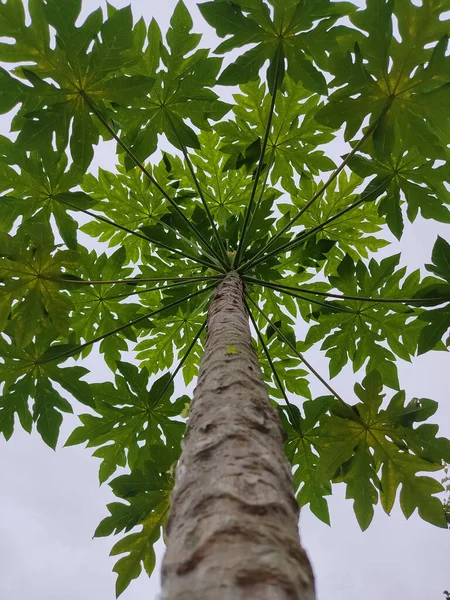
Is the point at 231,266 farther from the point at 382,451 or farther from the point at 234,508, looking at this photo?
the point at 234,508

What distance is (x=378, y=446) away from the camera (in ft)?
9.38

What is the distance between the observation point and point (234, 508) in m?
0.98

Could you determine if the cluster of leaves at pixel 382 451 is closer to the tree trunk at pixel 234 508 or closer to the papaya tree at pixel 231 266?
the papaya tree at pixel 231 266

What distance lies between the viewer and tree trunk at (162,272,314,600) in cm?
80

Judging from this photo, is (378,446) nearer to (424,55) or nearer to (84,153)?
(424,55)

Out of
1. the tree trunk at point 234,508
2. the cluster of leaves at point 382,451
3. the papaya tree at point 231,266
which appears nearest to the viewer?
the tree trunk at point 234,508

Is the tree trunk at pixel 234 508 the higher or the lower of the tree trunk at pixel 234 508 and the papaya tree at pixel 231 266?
the lower

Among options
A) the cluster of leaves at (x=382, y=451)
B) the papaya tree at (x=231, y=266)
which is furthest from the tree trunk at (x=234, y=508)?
the cluster of leaves at (x=382, y=451)

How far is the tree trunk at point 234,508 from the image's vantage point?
2.64ft

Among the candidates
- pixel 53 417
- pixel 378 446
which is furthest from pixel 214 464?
pixel 53 417

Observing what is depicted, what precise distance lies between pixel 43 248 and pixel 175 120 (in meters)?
1.40

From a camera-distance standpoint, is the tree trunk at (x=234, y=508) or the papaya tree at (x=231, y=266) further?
the papaya tree at (x=231, y=266)

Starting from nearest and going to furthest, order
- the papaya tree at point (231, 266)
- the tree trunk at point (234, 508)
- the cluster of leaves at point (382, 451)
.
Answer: the tree trunk at point (234, 508)
the papaya tree at point (231, 266)
the cluster of leaves at point (382, 451)


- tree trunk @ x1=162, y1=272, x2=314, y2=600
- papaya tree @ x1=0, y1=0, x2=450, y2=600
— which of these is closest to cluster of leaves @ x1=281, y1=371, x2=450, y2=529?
papaya tree @ x1=0, y1=0, x2=450, y2=600
